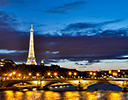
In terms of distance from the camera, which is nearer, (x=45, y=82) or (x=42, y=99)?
(x=42, y=99)

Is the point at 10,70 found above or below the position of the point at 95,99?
above

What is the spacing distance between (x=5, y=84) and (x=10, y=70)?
4604 centimetres

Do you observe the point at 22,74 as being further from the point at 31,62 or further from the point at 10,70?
the point at 31,62

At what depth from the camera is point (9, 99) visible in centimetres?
7769

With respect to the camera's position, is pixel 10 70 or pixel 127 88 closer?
pixel 127 88

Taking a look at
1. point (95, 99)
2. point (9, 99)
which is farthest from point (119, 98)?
point (9, 99)

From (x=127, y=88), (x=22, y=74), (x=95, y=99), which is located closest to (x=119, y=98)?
(x=95, y=99)

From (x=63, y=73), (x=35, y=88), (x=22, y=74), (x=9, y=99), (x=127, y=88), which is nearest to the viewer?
(x=9, y=99)

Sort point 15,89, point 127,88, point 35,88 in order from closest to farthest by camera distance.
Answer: point 127,88
point 15,89
point 35,88

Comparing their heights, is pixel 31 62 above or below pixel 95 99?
above

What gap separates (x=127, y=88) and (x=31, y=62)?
112 m

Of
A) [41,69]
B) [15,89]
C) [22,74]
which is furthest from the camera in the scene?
[41,69]

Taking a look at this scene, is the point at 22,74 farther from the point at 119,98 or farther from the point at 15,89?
the point at 119,98

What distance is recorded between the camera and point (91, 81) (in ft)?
336
